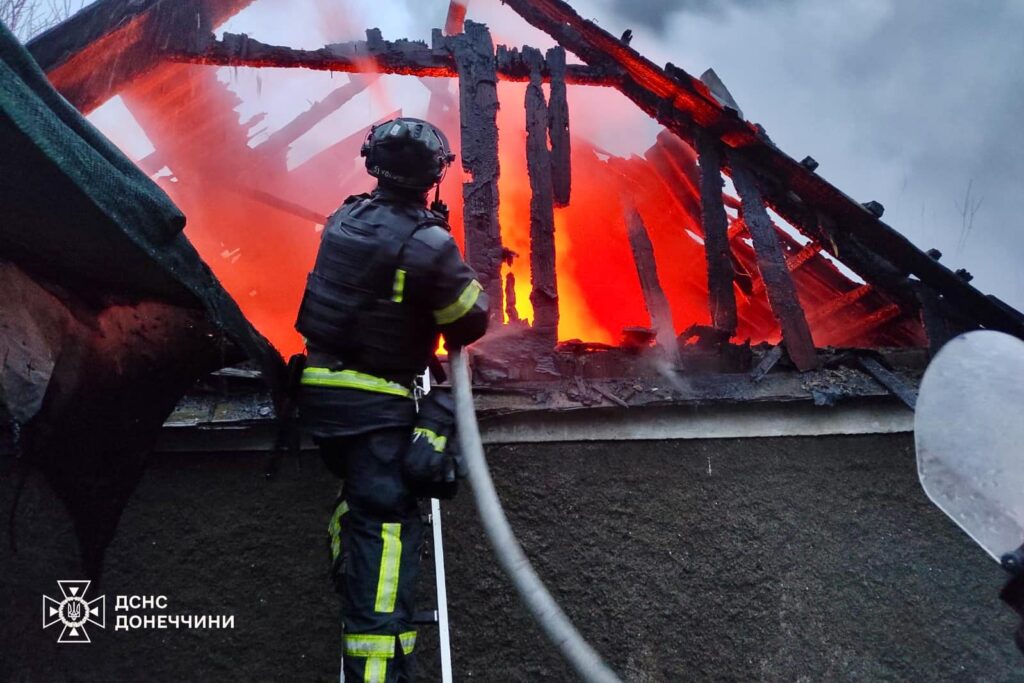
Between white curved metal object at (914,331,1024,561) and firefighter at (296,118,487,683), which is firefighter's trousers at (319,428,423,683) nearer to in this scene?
firefighter at (296,118,487,683)

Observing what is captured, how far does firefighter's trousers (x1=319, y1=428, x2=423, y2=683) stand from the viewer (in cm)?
262

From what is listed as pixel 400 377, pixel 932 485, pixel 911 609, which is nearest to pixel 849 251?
pixel 911 609

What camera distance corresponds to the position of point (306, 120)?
721 centimetres

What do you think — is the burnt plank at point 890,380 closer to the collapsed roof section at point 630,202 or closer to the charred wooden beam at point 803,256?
the collapsed roof section at point 630,202

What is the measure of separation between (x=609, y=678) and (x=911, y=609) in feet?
8.58

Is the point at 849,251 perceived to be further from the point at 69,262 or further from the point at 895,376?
the point at 69,262

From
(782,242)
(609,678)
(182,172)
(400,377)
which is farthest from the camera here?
(182,172)

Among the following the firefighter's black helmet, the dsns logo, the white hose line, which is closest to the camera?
the white hose line

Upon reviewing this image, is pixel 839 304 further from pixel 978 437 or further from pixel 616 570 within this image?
pixel 978 437

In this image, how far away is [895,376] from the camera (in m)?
4.12

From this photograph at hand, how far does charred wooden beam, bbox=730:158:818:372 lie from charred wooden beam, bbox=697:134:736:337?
0.50 feet

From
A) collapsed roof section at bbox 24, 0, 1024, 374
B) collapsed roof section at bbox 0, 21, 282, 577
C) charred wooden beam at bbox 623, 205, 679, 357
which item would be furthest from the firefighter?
charred wooden beam at bbox 623, 205, 679, 357

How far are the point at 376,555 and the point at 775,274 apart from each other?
3.33m

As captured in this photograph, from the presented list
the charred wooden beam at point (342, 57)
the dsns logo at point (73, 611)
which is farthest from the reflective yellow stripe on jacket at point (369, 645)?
the charred wooden beam at point (342, 57)
